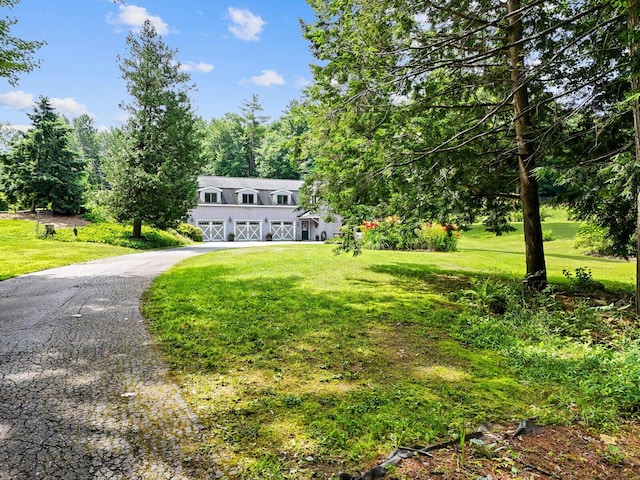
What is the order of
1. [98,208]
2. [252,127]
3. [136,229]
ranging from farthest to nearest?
[252,127], [98,208], [136,229]

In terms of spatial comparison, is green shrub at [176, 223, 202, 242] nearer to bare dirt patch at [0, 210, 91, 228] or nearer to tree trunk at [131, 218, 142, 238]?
tree trunk at [131, 218, 142, 238]

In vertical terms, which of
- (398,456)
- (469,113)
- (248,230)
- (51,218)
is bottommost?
(398,456)

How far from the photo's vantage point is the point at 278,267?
9.80 metres

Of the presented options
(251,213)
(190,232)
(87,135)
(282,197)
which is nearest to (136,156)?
(190,232)

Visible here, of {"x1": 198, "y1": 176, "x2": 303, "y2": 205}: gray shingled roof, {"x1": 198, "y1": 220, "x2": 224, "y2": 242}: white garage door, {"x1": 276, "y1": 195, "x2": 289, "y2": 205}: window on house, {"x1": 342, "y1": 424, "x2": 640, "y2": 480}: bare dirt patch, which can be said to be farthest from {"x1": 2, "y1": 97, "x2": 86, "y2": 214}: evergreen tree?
Answer: {"x1": 342, "y1": 424, "x2": 640, "y2": 480}: bare dirt patch

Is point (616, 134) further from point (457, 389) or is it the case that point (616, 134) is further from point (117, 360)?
point (117, 360)

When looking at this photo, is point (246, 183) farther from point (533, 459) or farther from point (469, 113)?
point (533, 459)

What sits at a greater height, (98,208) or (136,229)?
(98,208)

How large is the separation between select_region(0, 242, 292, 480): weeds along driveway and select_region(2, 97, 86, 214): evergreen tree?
20.2m

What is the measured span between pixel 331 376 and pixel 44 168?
25.5 m

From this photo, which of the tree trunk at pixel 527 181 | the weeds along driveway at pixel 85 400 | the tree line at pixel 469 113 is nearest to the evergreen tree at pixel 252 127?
the tree line at pixel 469 113

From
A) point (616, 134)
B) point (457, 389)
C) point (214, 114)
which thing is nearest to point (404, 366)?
point (457, 389)

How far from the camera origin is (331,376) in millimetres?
3400

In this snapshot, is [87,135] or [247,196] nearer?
[247,196]
